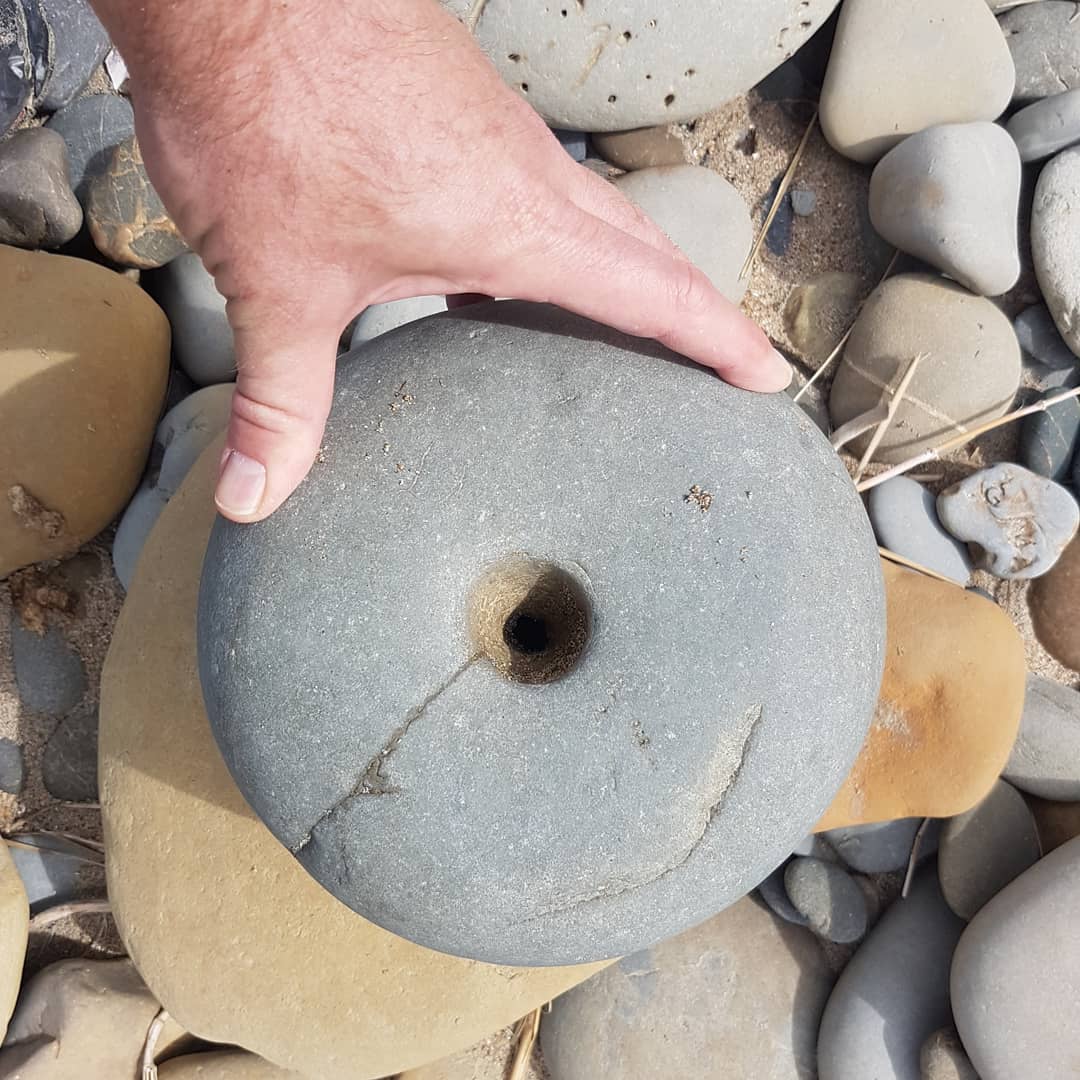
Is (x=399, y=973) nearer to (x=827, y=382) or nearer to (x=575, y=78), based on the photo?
(x=827, y=382)

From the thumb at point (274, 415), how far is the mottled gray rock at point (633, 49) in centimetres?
126

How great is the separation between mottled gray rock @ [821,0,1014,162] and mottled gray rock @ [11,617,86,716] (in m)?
2.32

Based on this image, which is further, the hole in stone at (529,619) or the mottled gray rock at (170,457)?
the mottled gray rock at (170,457)

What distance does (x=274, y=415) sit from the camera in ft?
4.29

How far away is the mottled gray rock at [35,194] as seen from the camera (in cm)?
213

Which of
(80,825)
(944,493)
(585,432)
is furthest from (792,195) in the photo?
(80,825)

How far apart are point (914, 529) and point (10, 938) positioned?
2.26 m

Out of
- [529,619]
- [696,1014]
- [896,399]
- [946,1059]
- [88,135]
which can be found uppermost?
[88,135]

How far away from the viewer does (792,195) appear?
260 centimetres

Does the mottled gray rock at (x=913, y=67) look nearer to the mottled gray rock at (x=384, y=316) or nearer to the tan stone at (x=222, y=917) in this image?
the mottled gray rock at (x=384, y=316)

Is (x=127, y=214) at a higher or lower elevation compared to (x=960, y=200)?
lower

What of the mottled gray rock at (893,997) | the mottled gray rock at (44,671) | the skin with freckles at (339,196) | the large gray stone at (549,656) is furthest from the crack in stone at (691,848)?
the mottled gray rock at (44,671)

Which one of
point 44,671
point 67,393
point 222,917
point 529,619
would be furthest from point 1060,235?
point 44,671

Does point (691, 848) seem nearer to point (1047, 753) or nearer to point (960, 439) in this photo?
point (1047, 753)
